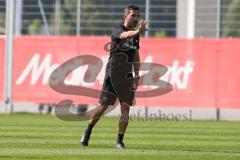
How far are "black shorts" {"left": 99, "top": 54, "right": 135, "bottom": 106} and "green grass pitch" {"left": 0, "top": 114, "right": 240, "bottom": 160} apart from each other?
2.39 feet

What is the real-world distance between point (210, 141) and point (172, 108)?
10.2 meters

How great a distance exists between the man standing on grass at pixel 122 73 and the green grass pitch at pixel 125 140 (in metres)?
0.48

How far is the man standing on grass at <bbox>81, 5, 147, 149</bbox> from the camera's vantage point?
45.2 ft

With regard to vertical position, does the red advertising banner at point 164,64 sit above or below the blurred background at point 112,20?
below

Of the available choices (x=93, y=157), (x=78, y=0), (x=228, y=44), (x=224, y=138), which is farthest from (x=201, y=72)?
(x=93, y=157)

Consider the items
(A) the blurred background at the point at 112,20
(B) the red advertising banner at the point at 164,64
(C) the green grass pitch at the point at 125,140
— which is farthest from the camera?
(A) the blurred background at the point at 112,20

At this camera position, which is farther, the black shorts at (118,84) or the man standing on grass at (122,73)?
the black shorts at (118,84)

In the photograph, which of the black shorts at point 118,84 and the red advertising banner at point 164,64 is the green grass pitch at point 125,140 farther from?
the red advertising banner at point 164,64

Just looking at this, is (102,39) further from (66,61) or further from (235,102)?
(235,102)

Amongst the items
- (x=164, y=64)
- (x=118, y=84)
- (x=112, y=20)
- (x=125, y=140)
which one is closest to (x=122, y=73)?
(x=118, y=84)

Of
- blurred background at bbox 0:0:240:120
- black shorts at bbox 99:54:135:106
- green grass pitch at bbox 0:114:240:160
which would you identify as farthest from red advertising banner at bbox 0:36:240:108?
black shorts at bbox 99:54:135:106

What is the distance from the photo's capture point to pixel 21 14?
98.5 ft

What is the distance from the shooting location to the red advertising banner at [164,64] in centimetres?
2581

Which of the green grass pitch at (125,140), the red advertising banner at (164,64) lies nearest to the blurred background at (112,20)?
the red advertising banner at (164,64)
